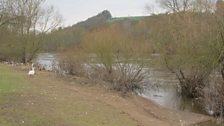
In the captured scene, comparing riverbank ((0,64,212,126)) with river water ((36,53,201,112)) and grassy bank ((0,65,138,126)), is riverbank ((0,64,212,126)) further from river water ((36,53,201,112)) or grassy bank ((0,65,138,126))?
river water ((36,53,201,112))

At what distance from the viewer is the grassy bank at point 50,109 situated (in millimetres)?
13734

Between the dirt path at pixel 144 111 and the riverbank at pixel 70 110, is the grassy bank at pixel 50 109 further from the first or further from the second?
the dirt path at pixel 144 111

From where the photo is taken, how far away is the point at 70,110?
1648 cm

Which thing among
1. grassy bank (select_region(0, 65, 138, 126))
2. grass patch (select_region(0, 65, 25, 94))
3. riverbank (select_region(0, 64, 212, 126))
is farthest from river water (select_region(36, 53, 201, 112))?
grass patch (select_region(0, 65, 25, 94))

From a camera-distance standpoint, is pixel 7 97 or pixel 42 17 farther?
pixel 42 17

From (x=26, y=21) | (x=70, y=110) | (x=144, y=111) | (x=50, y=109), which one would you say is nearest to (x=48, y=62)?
(x=26, y=21)

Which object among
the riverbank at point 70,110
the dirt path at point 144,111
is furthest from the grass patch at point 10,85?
the dirt path at point 144,111

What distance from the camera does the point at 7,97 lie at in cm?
1684

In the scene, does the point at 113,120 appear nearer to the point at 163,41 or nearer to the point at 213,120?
the point at 213,120

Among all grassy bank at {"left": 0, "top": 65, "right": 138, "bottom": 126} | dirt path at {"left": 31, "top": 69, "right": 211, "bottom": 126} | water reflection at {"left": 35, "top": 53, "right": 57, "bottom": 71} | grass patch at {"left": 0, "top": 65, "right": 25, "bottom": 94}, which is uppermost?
water reflection at {"left": 35, "top": 53, "right": 57, "bottom": 71}

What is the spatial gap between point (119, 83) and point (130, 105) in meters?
7.62

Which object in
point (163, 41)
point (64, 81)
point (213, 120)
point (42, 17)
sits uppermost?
point (42, 17)

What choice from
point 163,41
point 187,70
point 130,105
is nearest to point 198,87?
point 187,70

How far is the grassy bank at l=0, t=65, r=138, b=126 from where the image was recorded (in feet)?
45.1
